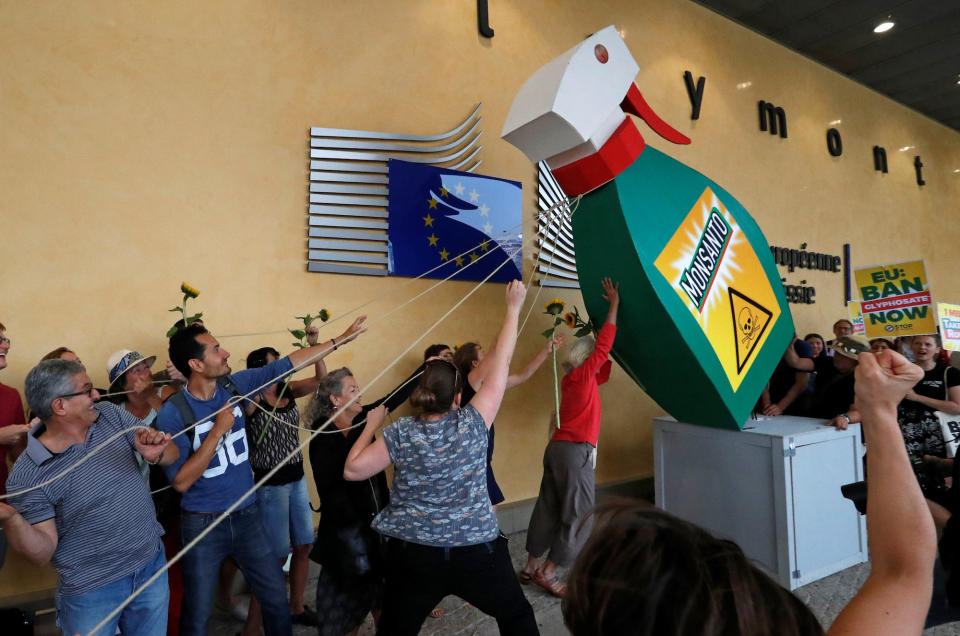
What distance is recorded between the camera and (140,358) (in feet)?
7.77

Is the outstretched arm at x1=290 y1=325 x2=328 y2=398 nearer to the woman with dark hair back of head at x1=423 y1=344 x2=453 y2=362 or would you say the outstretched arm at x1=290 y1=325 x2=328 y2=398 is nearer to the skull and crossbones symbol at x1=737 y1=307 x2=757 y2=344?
the woman with dark hair back of head at x1=423 y1=344 x2=453 y2=362

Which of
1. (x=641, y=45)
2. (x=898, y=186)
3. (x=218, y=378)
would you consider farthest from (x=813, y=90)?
(x=218, y=378)

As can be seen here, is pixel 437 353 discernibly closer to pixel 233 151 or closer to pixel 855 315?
pixel 233 151

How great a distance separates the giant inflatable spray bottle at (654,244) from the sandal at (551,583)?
1.06 metres

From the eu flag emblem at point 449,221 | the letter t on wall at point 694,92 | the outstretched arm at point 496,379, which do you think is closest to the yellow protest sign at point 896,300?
the letter t on wall at point 694,92

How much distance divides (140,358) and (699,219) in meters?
2.56

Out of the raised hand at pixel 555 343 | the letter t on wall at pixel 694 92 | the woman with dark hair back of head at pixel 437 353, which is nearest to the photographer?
the raised hand at pixel 555 343

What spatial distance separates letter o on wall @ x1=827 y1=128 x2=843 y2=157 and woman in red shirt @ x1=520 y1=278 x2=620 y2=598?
494 centimetres

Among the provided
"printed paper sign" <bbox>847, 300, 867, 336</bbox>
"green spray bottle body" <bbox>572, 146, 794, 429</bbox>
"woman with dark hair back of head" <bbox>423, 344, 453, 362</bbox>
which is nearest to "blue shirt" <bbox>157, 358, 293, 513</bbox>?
"woman with dark hair back of head" <bbox>423, 344, 453, 362</bbox>

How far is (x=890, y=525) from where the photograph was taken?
78cm

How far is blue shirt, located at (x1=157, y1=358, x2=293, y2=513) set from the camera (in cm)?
186

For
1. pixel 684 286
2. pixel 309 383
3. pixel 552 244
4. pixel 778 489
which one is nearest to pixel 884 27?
pixel 552 244

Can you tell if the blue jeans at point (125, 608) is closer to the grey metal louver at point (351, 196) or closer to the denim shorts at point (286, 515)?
the denim shorts at point (286, 515)

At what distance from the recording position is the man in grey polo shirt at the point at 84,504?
1.44 metres
